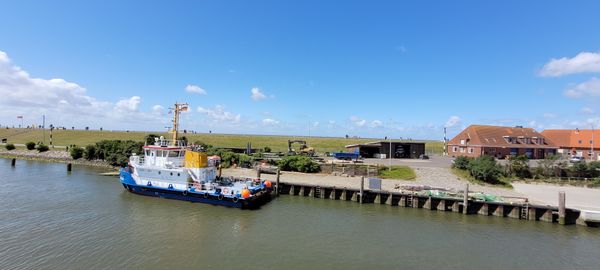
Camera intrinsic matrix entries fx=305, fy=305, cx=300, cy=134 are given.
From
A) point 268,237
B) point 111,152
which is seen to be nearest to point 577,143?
point 268,237

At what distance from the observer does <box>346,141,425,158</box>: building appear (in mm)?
51362

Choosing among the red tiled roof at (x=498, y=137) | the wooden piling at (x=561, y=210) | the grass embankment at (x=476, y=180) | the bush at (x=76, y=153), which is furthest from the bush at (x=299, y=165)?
the bush at (x=76, y=153)

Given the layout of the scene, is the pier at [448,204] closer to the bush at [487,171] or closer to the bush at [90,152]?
the bush at [487,171]

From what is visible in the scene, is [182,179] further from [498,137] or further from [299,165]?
[498,137]

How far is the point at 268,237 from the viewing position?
1897cm

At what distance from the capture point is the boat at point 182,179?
85.7ft

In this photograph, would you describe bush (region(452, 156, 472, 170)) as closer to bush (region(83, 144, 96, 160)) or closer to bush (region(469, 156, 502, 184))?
bush (region(469, 156, 502, 184))

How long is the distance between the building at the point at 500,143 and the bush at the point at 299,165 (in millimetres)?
28828

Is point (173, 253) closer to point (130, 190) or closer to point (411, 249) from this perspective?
point (411, 249)

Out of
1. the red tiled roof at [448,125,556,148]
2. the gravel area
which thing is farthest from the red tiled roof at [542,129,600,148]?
the gravel area

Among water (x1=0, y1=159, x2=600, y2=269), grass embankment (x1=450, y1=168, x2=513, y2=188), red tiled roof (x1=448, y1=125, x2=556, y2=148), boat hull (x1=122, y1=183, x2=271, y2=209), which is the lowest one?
water (x1=0, y1=159, x2=600, y2=269)

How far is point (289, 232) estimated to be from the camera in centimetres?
1992

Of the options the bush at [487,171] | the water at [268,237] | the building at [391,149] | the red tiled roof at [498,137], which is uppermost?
the red tiled roof at [498,137]

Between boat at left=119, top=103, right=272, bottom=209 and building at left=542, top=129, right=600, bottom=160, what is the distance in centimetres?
6014
